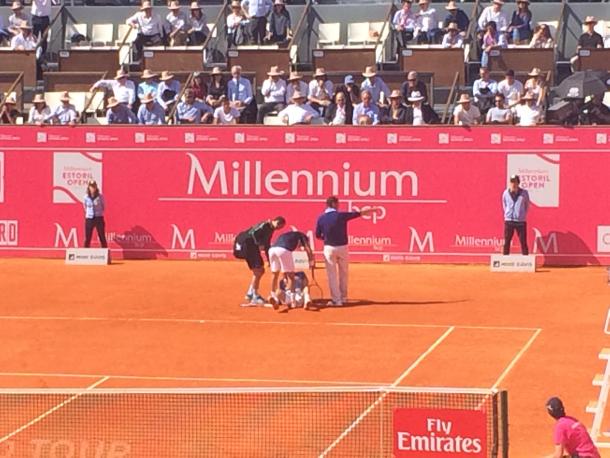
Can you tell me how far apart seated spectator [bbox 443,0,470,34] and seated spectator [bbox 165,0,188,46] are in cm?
723

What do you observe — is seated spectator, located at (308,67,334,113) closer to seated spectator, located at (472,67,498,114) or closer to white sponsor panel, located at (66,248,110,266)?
seated spectator, located at (472,67,498,114)

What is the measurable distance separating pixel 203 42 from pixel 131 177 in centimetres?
658

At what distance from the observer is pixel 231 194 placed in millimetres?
37688

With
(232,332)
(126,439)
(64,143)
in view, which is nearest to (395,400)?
(126,439)

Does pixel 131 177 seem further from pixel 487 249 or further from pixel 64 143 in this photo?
pixel 487 249

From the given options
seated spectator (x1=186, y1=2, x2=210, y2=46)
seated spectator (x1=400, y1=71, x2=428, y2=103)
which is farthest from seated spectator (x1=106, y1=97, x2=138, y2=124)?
seated spectator (x1=400, y1=71, x2=428, y2=103)

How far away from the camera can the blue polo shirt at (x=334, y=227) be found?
30.6 meters

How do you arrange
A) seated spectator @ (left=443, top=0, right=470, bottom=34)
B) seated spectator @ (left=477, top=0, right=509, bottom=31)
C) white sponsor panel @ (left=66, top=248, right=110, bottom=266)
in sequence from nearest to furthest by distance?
white sponsor panel @ (left=66, top=248, right=110, bottom=266) < seated spectator @ (left=477, top=0, right=509, bottom=31) < seated spectator @ (left=443, top=0, right=470, bottom=34)

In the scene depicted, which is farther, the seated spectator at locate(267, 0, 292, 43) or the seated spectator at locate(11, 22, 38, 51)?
the seated spectator at locate(11, 22, 38, 51)

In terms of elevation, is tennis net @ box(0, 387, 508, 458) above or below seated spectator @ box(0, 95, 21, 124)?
below

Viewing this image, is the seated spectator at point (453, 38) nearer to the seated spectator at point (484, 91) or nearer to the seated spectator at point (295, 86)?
the seated spectator at point (484, 91)

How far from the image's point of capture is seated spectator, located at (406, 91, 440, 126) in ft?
122

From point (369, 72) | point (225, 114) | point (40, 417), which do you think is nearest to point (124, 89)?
point (225, 114)

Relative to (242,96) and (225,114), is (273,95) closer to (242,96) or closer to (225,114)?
(242,96)
